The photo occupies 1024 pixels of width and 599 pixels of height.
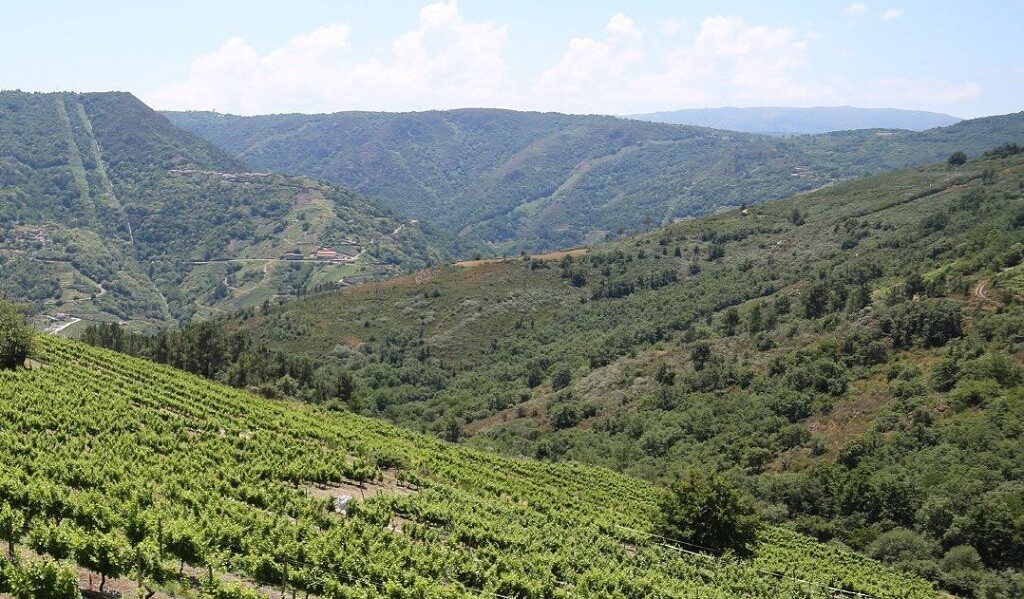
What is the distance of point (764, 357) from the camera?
11206cm

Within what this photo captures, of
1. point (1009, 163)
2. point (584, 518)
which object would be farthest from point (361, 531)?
point (1009, 163)

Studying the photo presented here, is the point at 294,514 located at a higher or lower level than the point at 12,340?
lower

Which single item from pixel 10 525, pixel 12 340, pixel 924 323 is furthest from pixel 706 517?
pixel 924 323

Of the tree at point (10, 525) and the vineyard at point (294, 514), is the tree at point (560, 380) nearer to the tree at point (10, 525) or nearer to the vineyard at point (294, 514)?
the vineyard at point (294, 514)

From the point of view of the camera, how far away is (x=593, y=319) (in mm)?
159375

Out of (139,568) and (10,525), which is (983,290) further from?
(10,525)

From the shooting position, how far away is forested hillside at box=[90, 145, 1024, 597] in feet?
233

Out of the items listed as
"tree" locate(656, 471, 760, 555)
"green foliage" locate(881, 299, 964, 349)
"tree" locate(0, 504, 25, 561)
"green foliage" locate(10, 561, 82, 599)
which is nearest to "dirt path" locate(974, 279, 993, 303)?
"green foliage" locate(881, 299, 964, 349)

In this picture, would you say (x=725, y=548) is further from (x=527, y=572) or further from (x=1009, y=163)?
(x=1009, y=163)

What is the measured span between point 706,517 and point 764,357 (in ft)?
217

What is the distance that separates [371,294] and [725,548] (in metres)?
139

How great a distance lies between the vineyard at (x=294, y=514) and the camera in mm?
25312

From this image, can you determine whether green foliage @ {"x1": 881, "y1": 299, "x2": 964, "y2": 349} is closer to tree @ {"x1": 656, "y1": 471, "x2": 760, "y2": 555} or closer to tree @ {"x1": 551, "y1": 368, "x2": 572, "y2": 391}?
tree @ {"x1": 551, "y1": 368, "x2": 572, "y2": 391}

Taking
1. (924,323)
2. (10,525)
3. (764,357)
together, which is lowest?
(764,357)
